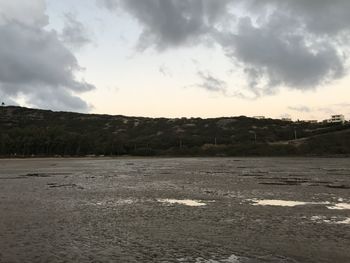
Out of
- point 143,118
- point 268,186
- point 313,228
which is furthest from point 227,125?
point 313,228

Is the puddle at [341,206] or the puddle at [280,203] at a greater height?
the puddle at [280,203]

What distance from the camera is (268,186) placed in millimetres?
31641

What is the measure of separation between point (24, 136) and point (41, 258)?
128m

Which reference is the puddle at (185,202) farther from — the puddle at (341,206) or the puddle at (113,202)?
the puddle at (341,206)

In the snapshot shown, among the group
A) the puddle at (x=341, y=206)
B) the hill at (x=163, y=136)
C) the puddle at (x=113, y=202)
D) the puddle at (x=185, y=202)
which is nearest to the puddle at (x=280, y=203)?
the puddle at (x=341, y=206)

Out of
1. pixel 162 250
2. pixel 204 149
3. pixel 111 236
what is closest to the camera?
pixel 162 250

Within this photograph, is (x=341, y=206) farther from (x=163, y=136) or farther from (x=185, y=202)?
(x=163, y=136)

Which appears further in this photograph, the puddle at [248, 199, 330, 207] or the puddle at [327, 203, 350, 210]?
the puddle at [248, 199, 330, 207]

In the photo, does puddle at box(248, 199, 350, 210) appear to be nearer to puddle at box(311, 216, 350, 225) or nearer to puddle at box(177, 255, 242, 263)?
puddle at box(311, 216, 350, 225)

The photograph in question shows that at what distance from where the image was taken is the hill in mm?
108812

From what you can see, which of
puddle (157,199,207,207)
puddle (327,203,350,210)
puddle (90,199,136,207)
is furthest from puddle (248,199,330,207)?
puddle (90,199,136,207)

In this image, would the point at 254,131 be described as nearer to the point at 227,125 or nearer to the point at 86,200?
the point at 227,125

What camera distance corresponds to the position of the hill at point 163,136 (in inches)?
4284

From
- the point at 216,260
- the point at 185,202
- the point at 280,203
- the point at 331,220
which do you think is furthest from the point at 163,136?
the point at 216,260
